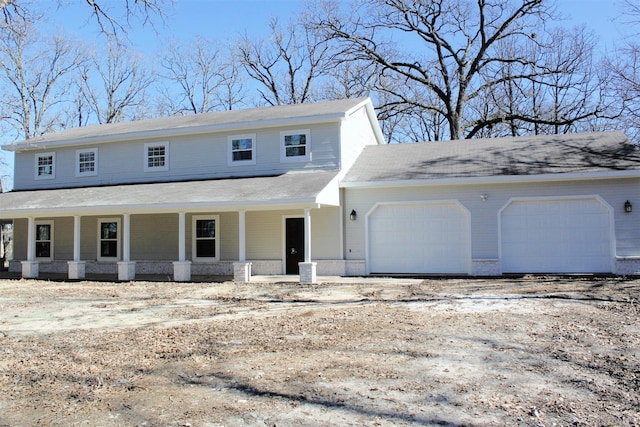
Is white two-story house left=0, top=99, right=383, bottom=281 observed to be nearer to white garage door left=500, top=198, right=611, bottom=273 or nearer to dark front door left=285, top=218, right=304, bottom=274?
dark front door left=285, top=218, right=304, bottom=274

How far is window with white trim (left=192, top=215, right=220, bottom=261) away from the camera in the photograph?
58.9ft

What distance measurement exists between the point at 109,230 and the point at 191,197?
18.9 ft

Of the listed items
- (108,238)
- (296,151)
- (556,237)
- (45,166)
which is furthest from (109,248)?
(556,237)

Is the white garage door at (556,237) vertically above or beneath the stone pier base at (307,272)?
above

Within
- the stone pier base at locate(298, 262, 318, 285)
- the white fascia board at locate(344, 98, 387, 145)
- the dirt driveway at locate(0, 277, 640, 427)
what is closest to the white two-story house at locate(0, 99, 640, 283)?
the stone pier base at locate(298, 262, 318, 285)

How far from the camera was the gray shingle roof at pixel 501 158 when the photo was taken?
1544 centimetres

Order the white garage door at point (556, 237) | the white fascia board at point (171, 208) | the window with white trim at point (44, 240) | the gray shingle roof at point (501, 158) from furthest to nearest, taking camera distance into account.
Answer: the window with white trim at point (44, 240) → the gray shingle roof at point (501, 158) → the white garage door at point (556, 237) → the white fascia board at point (171, 208)

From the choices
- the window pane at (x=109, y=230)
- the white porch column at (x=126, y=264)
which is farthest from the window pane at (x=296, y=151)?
the window pane at (x=109, y=230)

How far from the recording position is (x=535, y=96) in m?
33.5

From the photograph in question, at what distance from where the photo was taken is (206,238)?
59.3 ft

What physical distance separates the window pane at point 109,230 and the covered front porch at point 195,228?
38mm

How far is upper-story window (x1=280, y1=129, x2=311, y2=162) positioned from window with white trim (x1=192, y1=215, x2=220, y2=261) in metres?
3.25

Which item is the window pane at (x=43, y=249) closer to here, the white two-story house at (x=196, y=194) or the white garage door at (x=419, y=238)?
the white two-story house at (x=196, y=194)

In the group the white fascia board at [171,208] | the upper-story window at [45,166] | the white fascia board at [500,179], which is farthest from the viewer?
the upper-story window at [45,166]
